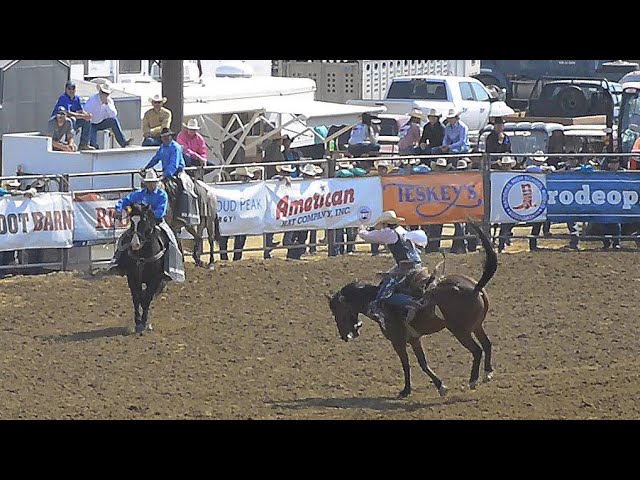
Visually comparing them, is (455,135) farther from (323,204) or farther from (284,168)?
(284,168)

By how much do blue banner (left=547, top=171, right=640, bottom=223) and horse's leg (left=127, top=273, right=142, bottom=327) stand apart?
606cm

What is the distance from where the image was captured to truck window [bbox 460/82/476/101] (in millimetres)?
26438

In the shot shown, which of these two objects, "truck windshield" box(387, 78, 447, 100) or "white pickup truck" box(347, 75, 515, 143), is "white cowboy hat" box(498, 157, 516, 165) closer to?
"white pickup truck" box(347, 75, 515, 143)

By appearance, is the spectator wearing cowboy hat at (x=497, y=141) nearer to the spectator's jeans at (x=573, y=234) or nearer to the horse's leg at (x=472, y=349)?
the spectator's jeans at (x=573, y=234)

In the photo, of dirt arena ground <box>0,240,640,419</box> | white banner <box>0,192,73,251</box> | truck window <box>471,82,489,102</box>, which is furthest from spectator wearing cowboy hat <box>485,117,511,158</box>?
truck window <box>471,82,489,102</box>

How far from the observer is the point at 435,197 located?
16.6 m

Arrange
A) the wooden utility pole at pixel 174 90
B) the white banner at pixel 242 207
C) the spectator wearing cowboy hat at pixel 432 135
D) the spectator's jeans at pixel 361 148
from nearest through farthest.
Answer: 1. the white banner at pixel 242 207
2. the spectator wearing cowboy hat at pixel 432 135
3. the spectator's jeans at pixel 361 148
4. the wooden utility pole at pixel 174 90

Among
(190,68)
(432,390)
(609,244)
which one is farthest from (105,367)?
(190,68)

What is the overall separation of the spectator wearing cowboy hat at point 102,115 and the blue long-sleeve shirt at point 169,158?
6.50ft

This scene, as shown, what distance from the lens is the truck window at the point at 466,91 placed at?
1041 inches

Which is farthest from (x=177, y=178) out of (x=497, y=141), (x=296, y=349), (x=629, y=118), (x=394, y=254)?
(x=629, y=118)

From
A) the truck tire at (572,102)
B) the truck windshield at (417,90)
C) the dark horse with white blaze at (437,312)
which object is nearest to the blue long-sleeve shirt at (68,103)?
the dark horse with white blaze at (437,312)

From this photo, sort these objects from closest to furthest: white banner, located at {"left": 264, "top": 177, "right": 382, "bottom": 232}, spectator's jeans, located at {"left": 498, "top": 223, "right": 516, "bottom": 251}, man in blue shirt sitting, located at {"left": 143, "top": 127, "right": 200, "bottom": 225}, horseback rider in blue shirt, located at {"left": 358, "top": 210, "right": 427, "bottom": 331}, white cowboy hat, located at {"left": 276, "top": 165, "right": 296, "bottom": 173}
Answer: horseback rider in blue shirt, located at {"left": 358, "top": 210, "right": 427, "bottom": 331}, man in blue shirt sitting, located at {"left": 143, "top": 127, "right": 200, "bottom": 225}, white banner, located at {"left": 264, "top": 177, "right": 382, "bottom": 232}, white cowboy hat, located at {"left": 276, "top": 165, "right": 296, "bottom": 173}, spectator's jeans, located at {"left": 498, "top": 223, "right": 516, "bottom": 251}

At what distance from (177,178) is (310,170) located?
2.01m
